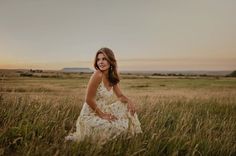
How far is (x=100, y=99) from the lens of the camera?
16.8 ft

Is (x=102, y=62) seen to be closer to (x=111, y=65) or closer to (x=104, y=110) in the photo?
(x=111, y=65)

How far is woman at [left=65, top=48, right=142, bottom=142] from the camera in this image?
4676mm

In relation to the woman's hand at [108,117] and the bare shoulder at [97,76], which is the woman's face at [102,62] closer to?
the bare shoulder at [97,76]

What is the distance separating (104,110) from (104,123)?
423mm

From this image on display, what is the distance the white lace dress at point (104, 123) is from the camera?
15.2 feet

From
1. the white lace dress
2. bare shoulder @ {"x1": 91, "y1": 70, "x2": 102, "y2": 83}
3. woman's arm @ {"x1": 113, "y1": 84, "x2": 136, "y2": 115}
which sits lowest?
the white lace dress

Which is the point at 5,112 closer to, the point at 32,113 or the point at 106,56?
the point at 32,113

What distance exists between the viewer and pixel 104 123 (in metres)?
4.71

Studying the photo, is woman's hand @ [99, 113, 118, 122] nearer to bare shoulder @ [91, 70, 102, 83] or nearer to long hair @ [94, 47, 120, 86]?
bare shoulder @ [91, 70, 102, 83]

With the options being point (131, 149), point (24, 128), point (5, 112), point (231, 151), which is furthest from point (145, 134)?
point (5, 112)

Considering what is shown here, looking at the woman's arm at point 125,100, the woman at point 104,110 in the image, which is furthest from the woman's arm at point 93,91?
the woman's arm at point 125,100

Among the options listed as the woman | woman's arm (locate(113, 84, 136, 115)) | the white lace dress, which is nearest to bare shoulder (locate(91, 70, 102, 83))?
the woman

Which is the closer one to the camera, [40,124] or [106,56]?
[40,124]

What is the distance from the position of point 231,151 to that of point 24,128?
10.1ft
